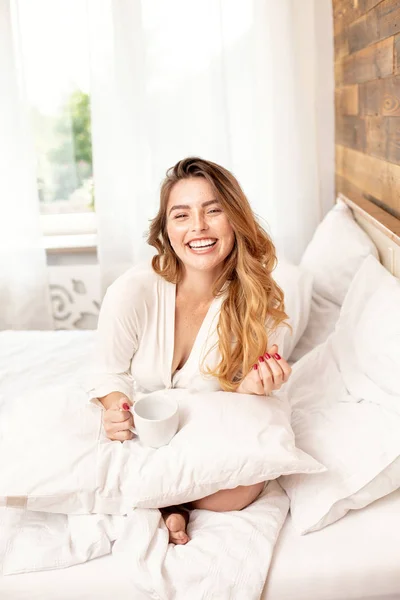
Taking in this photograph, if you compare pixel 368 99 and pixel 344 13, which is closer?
pixel 368 99

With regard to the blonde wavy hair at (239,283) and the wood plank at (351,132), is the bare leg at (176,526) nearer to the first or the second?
the blonde wavy hair at (239,283)

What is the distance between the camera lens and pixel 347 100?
93.6 inches

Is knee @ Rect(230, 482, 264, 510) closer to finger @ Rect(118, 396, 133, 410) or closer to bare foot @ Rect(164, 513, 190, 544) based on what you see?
bare foot @ Rect(164, 513, 190, 544)

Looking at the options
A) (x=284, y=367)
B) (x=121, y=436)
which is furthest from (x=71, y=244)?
(x=284, y=367)

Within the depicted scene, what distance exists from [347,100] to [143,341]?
4.89 ft

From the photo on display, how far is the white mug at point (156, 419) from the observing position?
122 cm

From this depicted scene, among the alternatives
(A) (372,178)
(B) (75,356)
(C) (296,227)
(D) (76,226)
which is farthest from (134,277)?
(D) (76,226)

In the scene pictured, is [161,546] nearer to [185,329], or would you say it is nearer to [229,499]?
[229,499]

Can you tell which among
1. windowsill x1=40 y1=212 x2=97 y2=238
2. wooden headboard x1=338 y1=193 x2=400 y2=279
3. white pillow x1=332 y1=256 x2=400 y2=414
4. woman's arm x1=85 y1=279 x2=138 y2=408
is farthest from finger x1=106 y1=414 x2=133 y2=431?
windowsill x1=40 y1=212 x2=97 y2=238

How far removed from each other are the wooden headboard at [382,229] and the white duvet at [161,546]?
0.82m

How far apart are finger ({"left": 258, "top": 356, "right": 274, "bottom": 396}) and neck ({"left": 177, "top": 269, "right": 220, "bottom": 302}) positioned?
0.33 meters

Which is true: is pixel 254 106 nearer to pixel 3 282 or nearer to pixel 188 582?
pixel 3 282

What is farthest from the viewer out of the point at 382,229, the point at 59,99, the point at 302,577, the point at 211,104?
the point at 59,99

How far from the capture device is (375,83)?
194 cm
